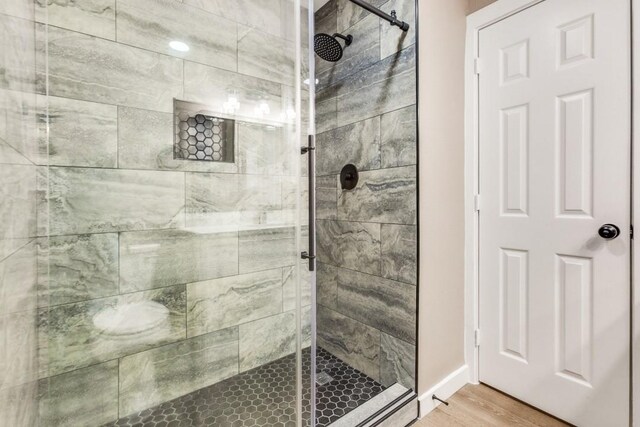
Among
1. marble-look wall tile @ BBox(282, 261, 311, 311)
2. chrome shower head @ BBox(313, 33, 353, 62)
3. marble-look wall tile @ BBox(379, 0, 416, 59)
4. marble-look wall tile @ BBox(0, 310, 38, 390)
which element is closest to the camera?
marble-look wall tile @ BBox(0, 310, 38, 390)

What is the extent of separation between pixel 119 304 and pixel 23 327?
0.49 meters

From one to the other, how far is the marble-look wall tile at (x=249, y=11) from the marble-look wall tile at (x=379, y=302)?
4.65 ft

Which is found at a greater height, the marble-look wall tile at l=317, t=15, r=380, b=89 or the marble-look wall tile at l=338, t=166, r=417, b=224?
the marble-look wall tile at l=317, t=15, r=380, b=89

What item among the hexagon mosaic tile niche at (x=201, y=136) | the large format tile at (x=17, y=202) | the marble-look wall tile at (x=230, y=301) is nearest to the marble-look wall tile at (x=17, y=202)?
the large format tile at (x=17, y=202)

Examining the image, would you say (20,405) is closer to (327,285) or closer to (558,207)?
(327,285)

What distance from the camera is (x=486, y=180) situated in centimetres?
176

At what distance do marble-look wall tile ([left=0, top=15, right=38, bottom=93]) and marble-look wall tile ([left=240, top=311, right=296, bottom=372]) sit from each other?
119 cm

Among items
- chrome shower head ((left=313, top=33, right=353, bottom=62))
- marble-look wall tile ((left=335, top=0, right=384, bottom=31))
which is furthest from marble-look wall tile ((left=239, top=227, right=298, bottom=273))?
marble-look wall tile ((left=335, top=0, right=384, bottom=31))

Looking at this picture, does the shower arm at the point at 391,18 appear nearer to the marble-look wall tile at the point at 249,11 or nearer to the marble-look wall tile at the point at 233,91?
the marble-look wall tile at the point at 249,11

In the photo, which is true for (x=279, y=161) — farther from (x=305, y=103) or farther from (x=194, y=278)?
(x=194, y=278)

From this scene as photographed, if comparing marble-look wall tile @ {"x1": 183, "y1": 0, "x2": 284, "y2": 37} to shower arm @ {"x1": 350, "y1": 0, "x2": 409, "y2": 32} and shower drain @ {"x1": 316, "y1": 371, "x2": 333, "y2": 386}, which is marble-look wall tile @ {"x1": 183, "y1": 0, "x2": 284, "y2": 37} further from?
shower drain @ {"x1": 316, "y1": 371, "x2": 333, "y2": 386}

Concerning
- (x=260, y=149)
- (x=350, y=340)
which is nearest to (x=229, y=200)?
(x=260, y=149)

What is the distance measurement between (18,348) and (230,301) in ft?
2.73

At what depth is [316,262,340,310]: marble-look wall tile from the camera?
2.07 metres
